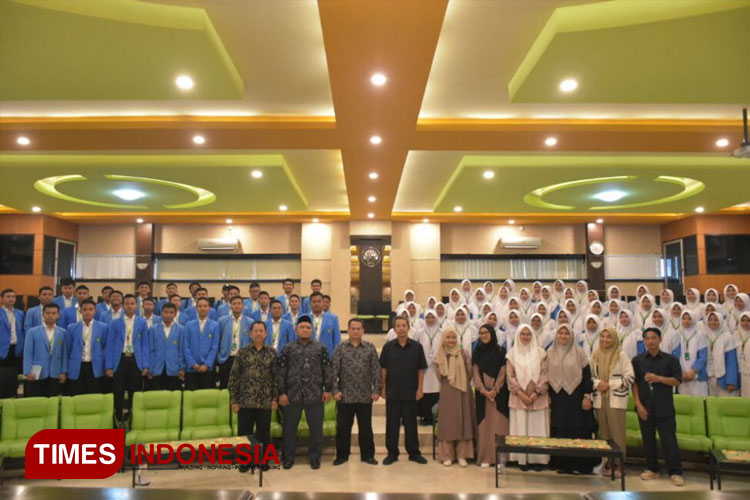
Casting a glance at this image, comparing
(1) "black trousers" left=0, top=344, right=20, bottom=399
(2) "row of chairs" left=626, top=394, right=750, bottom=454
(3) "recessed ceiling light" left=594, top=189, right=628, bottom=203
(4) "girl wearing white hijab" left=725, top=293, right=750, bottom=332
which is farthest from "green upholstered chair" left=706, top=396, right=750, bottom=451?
(1) "black trousers" left=0, top=344, right=20, bottom=399

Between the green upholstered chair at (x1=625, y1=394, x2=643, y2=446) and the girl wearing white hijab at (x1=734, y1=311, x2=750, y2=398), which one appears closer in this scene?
the green upholstered chair at (x1=625, y1=394, x2=643, y2=446)

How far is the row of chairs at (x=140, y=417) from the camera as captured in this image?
505 cm

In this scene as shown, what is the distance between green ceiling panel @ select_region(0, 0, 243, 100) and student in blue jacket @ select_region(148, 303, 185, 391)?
262 cm

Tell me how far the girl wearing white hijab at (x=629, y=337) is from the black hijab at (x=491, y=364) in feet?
7.47

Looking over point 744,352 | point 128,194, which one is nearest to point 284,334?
point 128,194

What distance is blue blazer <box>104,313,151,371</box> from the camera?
20.1ft

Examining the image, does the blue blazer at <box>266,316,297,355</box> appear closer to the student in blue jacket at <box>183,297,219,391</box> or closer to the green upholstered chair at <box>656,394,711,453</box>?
the student in blue jacket at <box>183,297,219,391</box>

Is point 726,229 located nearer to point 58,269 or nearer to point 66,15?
point 66,15

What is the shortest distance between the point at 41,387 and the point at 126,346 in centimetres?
93

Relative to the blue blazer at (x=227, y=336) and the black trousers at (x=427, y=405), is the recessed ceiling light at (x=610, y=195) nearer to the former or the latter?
the black trousers at (x=427, y=405)

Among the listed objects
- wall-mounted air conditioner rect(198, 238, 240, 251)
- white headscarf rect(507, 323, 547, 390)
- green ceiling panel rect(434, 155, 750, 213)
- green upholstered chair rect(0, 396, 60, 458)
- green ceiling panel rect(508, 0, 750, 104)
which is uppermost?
green ceiling panel rect(434, 155, 750, 213)

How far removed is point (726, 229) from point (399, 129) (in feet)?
34.4

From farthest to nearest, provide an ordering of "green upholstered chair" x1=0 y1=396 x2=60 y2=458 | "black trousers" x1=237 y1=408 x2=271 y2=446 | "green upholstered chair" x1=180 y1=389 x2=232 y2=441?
"green upholstered chair" x1=180 y1=389 x2=232 y2=441, "black trousers" x1=237 y1=408 x2=271 y2=446, "green upholstered chair" x1=0 y1=396 x2=60 y2=458

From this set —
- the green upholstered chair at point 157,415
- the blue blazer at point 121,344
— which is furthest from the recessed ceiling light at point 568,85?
the blue blazer at point 121,344
